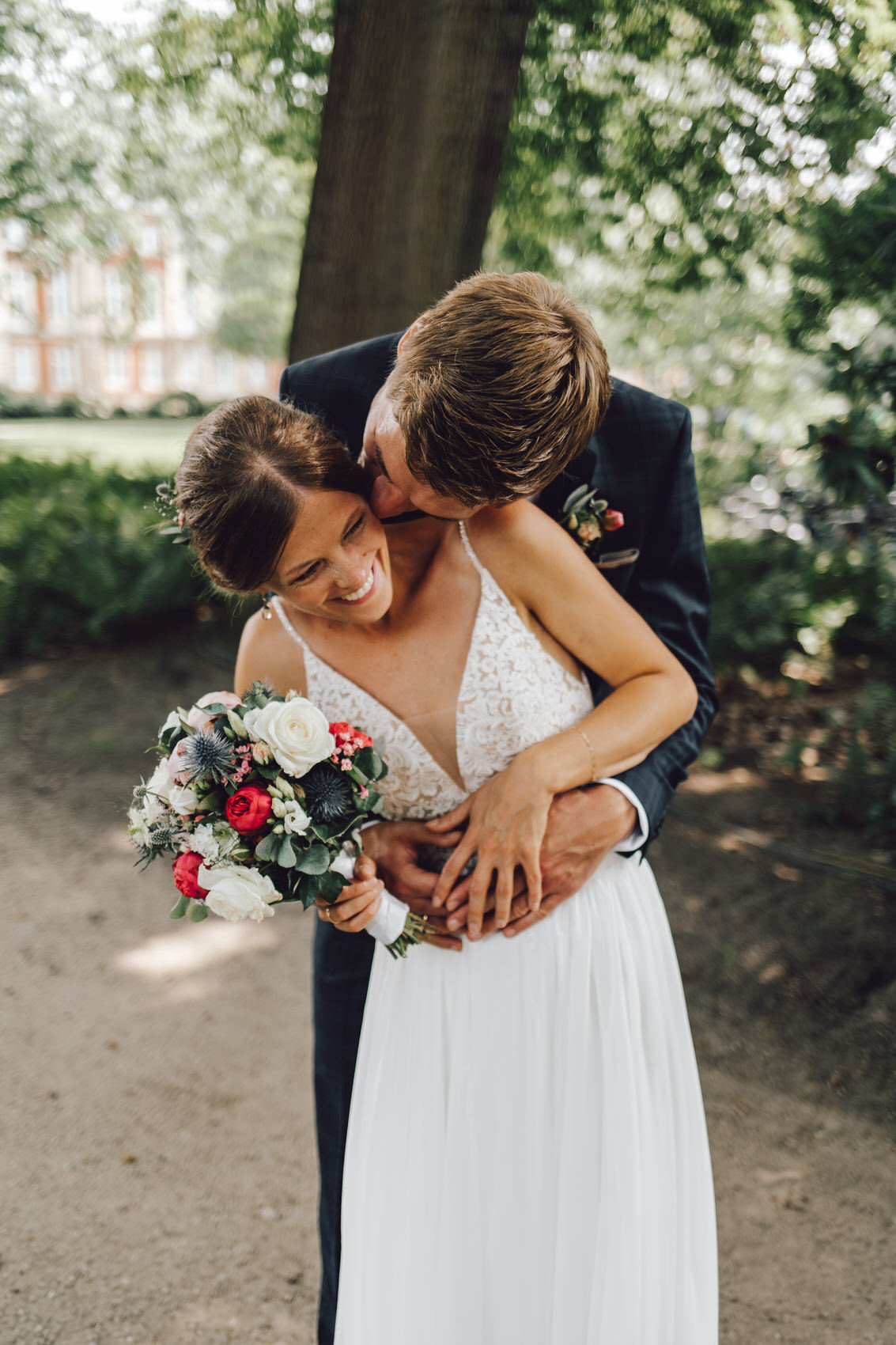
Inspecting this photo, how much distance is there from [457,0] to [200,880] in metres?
4.83

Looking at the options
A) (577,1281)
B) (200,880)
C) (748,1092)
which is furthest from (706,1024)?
(200,880)

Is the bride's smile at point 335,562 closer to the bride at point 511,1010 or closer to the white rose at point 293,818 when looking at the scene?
the bride at point 511,1010

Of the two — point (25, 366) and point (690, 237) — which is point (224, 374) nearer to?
point (25, 366)

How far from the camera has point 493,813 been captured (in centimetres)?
199

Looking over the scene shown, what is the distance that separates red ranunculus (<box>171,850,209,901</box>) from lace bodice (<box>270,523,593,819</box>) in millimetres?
459

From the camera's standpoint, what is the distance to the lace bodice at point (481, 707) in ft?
6.73

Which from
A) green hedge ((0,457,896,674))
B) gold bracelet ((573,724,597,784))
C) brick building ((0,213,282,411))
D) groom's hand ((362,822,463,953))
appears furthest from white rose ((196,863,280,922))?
brick building ((0,213,282,411))

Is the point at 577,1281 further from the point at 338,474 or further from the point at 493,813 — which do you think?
the point at 338,474

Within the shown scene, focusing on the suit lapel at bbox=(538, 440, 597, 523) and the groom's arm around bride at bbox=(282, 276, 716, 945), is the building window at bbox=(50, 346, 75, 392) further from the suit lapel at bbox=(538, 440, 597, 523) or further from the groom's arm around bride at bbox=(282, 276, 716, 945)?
the suit lapel at bbox=(538, 440, 597, 523)

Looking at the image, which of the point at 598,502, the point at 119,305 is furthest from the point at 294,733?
the point at 119,305

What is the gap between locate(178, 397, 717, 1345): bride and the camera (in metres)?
2.01

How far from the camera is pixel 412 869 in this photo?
209 cm

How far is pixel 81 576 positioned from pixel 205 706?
6156 millimetres

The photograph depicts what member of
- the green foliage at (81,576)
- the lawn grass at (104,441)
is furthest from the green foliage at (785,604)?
the green foliage at (81,576)
